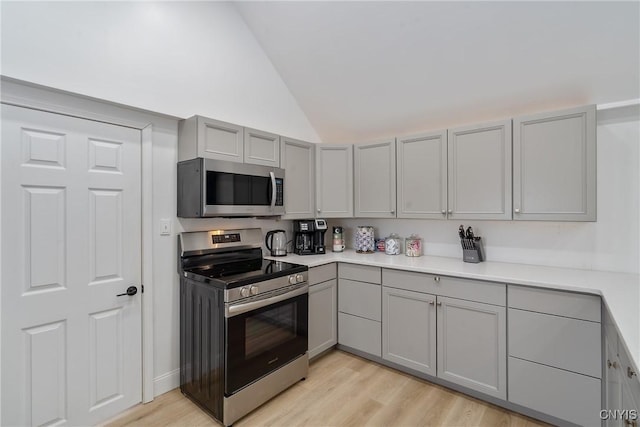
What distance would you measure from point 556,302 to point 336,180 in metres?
2.09

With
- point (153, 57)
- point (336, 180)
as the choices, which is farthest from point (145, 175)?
point (336, 180)

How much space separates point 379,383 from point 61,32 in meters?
3.21

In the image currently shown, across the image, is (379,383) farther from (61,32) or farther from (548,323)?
(61,32)

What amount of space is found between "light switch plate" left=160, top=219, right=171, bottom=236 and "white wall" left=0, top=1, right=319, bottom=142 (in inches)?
32.2

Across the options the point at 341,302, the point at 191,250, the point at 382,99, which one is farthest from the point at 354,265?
the point at 382,99

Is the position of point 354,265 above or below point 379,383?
above

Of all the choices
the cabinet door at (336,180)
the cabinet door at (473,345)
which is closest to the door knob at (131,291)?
the cabinet door at (336,180)

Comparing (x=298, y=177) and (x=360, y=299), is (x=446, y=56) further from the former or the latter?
(x=360, y=299)

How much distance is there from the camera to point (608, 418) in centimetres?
165

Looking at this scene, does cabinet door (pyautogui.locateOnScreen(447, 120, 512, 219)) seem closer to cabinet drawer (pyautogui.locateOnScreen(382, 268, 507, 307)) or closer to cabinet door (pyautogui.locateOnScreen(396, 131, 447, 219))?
cabinet door (pyautogui.locateOnScreen(396, 131, 447, 219))

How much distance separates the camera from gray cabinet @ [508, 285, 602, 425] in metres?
1.82

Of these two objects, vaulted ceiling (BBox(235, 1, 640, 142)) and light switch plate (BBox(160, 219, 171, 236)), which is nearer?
vaulted ceiling (BBox(235, 1, 640, 142))

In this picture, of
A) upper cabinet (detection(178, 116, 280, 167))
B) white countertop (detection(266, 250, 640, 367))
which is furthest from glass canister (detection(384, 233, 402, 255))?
upper cabinet (detection(178, 116, 280, 167))

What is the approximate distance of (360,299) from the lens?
2814 mm
